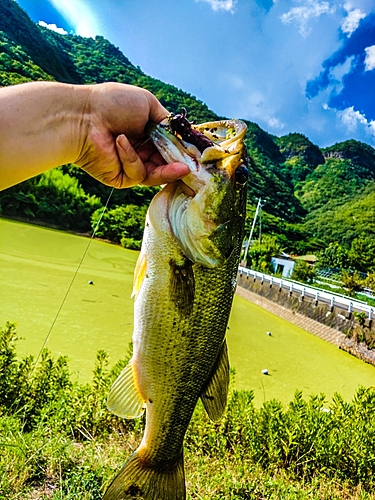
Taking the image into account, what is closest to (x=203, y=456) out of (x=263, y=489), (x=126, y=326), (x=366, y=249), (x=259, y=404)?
(x=263, y=489)

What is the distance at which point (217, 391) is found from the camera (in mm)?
1505

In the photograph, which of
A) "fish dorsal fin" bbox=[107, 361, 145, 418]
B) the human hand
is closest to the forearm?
the human hand

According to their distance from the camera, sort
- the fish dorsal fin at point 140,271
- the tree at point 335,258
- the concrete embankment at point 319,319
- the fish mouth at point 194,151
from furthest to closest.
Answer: the tree at point 335,258, the concrete embankment at point 319,319, the fish dorsal fin at point 140,271, the fish mouth at point 194,151

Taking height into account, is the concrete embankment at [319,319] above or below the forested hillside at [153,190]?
below

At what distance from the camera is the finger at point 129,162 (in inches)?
52.3

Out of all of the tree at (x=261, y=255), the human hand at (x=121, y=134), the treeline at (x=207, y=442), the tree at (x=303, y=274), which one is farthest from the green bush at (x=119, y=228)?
the human hand at (x=121, y=134)

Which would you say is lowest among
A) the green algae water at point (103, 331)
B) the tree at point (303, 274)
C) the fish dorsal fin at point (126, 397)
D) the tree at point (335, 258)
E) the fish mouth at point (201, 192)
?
the green algae water at point (103, 331)

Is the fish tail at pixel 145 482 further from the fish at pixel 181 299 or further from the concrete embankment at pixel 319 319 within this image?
the concrete embankment at pixel 319 319

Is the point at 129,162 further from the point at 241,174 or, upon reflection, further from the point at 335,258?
the point at 335,258

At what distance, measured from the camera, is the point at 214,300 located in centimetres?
A: 139

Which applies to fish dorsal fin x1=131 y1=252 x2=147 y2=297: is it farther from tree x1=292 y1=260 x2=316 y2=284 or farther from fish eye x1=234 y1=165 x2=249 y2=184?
tree x1=292 y1=260 x2=316 y2=284

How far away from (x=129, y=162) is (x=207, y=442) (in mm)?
2601

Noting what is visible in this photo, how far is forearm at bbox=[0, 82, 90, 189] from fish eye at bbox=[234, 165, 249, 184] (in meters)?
0.51

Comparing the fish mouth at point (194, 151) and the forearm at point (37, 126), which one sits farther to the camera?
the fish mouth at point (194, 151)
